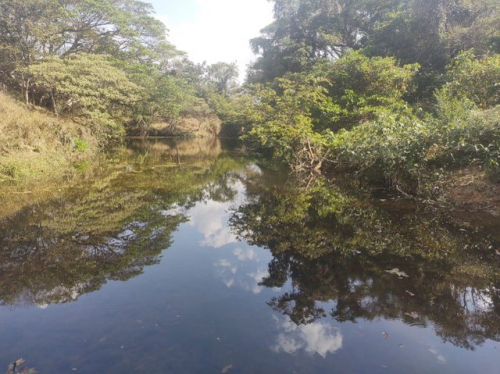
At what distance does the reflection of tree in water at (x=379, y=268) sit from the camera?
13.5 feet

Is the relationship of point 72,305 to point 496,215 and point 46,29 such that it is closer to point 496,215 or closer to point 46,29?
point 496,215

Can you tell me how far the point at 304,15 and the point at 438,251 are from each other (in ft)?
95.2

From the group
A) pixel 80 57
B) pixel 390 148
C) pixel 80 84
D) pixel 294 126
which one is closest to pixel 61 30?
pixel 80 57

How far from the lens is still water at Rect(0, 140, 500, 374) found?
337 cm

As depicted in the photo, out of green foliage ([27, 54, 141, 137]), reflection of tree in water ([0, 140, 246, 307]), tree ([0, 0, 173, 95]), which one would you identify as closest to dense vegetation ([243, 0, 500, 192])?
reflection of tree in water ([0, 140, 246, 307])

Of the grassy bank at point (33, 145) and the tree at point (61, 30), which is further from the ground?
the tree at point (61, 30)

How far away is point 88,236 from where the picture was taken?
264 inches

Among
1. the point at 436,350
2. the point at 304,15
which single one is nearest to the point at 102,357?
the point at 436,350

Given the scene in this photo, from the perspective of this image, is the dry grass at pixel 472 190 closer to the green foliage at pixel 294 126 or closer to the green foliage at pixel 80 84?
the green foliage at pixel 294 126

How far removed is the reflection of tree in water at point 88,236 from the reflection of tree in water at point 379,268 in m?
2.31

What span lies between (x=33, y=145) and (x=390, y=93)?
16328 mm

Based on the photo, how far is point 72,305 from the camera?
4.23 m

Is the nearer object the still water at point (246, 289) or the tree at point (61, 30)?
the still water at point (246, 289)

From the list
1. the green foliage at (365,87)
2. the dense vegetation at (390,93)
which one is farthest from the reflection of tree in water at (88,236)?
the green foliage at (365,87)
